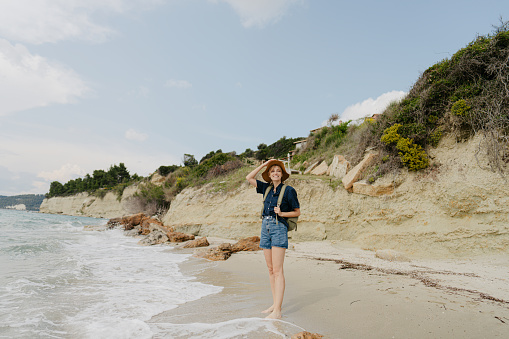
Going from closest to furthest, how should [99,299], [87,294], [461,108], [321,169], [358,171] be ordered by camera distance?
[99,299]
[87,294]
[461,108]
[358,171]
[321,169]

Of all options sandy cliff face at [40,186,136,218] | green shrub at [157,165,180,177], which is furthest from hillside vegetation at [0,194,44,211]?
green shrub at [157,165,180,177]

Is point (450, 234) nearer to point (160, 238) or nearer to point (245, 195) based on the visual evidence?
point (245, 195)

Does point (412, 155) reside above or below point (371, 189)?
above

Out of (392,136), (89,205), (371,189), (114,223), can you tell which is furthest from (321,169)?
(89,205)

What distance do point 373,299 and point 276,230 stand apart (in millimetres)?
1684

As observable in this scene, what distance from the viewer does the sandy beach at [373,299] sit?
8.85ft

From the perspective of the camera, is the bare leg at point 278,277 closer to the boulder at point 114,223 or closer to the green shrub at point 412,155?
the green shrub at point 412,155

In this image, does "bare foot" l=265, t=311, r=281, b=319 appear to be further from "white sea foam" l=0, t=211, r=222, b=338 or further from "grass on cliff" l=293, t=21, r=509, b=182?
"grass on cliff" l=293, t=21, r=509, b=182

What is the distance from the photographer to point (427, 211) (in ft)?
24.2

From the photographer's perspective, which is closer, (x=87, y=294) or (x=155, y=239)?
(x=87, y=294)

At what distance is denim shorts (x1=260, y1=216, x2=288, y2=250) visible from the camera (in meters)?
3.22

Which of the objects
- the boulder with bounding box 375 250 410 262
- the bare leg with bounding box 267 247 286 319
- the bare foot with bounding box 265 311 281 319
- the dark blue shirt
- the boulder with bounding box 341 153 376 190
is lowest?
the boulder with bounding box 375 250 410 262

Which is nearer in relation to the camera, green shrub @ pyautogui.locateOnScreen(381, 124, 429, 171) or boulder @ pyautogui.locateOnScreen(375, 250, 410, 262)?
boulder @ pyautogui.locateOnScreen(375, 250, 410, 262)

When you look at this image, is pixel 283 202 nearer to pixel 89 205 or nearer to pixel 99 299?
pixel 99 299
